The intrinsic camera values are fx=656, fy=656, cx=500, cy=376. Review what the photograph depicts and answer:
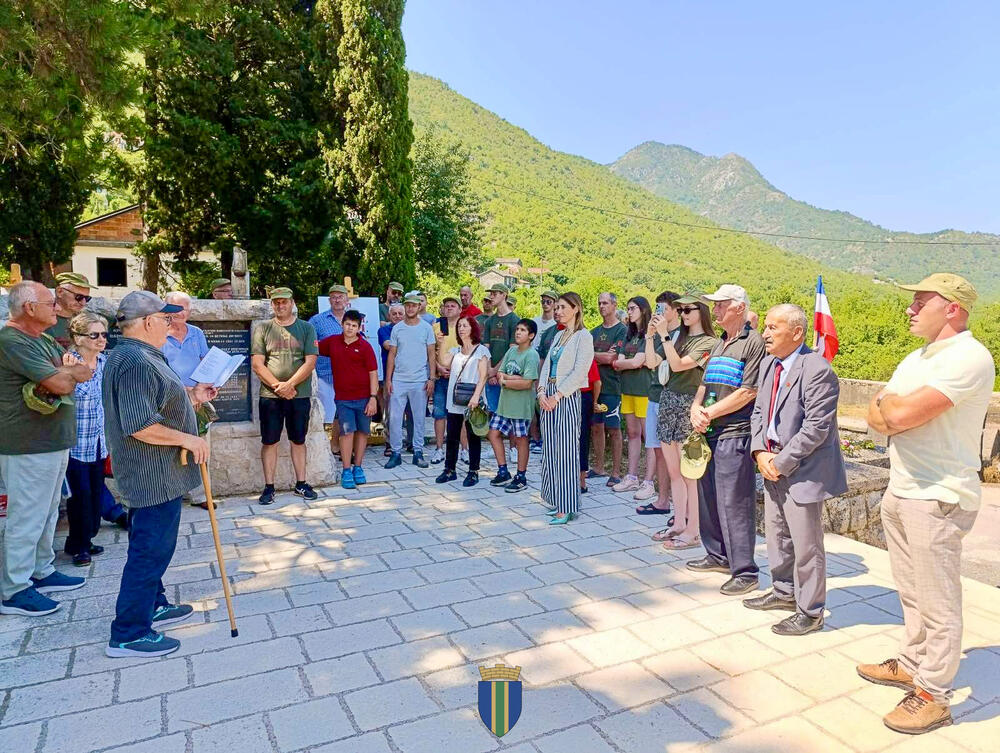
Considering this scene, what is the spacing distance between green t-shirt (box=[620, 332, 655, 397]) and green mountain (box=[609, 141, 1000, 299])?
50454 mm

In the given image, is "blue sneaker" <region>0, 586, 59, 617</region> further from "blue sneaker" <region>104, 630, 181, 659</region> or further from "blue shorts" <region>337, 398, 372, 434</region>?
"blue shorts" <region>337, 398, 372, 434</region>

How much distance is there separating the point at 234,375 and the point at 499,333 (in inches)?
119

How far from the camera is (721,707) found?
2895 millimetres

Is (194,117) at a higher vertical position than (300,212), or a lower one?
higher

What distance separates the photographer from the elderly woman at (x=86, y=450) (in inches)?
174

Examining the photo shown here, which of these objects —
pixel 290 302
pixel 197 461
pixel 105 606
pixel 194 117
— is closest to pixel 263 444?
pixel 290 302

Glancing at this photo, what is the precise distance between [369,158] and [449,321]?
833cm

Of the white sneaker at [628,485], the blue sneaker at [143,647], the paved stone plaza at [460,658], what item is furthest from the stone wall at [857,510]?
the blue sneaker at [143,647]

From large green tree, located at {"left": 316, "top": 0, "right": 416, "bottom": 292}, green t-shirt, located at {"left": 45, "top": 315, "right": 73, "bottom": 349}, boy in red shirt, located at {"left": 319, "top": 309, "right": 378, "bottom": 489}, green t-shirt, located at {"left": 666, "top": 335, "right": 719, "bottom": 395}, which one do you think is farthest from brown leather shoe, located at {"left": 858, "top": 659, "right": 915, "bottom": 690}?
large green tree, located at {"left": 316, "top": 0, "right": 416, "bottom": 292}

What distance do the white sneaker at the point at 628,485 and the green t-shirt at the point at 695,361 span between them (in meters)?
1.90

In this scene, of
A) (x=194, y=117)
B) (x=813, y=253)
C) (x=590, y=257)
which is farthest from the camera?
(x=813, y=253)

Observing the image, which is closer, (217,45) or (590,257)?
(217,45)

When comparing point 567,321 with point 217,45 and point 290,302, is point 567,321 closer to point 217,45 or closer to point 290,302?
point 290,302

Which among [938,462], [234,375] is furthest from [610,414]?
[938,462]
